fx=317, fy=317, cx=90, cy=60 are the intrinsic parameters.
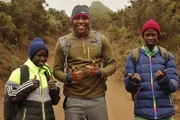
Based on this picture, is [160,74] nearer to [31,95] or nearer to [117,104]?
[31,95]

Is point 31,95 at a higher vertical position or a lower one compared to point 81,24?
lower

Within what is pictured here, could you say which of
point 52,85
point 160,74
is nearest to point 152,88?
point 160,74

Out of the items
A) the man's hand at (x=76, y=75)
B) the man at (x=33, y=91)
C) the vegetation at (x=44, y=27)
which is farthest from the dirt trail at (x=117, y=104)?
the man's hand at (x=76, y=75)

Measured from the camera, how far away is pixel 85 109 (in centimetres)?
367

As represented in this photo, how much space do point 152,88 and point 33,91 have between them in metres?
1.30

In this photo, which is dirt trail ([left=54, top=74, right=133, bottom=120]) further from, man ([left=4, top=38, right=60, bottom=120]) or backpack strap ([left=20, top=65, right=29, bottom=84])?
backpack strap ([left=20, top=65, right=29, bottom=84])

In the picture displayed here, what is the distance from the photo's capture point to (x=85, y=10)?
3.78 metres

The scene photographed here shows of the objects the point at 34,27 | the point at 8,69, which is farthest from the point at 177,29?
the point at 34,27

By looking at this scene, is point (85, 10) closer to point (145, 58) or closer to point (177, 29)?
point (145, 58)

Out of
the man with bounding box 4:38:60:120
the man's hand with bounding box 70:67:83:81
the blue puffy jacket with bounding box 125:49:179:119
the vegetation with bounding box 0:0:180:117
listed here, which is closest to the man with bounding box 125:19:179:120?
the blue puffy jacket with bounding box 125:49:179:119

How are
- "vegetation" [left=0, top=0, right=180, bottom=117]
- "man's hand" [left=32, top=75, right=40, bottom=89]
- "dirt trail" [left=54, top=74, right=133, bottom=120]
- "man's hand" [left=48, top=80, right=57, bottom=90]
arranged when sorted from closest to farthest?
1. "man's hand" [left=32, top=75, right=40, bottom=89]
2. "man's hand" [left=48, top=80, right=57, bottom=90]
3. "dirt trail" [left=54, top=74, right=133, bottom=120]
4. "vegetation" [left=0, top=0, right=180, bottom=117]

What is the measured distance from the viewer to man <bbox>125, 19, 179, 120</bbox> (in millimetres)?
3373

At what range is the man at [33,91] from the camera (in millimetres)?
3393

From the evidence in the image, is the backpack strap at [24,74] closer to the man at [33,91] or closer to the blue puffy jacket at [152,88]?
the man at [33,91]
